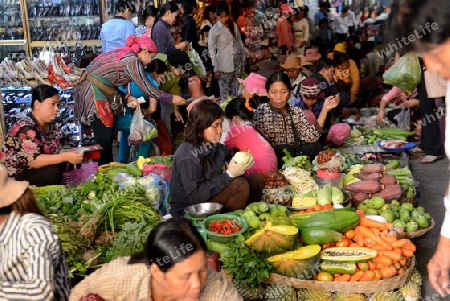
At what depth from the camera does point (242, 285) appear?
3523 millimetres

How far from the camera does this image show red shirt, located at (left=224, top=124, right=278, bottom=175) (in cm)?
499

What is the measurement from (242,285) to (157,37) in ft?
15.4

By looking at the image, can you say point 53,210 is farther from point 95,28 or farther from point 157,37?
point 95,28

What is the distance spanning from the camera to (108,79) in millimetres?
6047

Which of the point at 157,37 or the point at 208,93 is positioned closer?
the point at 157,37

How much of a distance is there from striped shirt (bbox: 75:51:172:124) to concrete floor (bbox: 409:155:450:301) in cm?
327

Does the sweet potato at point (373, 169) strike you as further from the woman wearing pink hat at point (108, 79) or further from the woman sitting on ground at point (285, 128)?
the woman wearing pink hat at point (108, 79)

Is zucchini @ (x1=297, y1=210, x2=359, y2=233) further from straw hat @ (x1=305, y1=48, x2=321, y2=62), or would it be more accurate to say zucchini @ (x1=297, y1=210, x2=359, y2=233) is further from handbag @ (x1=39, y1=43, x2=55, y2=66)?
straw hat @ (x1=305, y1=48, x2=321, y2=62)

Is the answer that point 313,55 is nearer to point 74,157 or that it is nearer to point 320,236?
point 74,157

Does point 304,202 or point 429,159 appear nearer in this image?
point 304,202

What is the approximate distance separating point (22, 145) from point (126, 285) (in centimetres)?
276

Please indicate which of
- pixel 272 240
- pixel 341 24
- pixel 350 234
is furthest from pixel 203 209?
pixel 341 24

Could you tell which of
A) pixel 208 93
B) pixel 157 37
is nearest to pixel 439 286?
pixel 157 37

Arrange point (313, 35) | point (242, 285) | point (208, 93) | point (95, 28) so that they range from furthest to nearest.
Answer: point (313, 35), point (208, 93), point (95, 28), point (242, 285)
